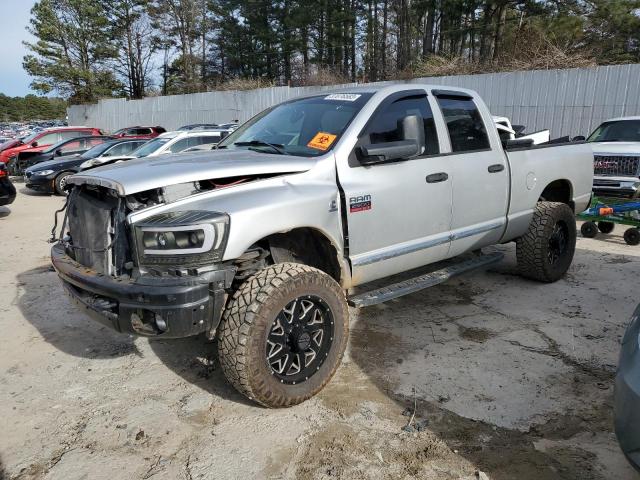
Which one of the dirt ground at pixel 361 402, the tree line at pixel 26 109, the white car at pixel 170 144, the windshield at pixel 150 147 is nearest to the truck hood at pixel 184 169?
the dirt ground at pixel 361 402

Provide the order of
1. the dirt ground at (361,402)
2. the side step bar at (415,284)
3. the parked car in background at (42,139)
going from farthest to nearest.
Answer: the parked car in background at (42,139), the side step bar at (415,284), the dirt ground at (361,402)

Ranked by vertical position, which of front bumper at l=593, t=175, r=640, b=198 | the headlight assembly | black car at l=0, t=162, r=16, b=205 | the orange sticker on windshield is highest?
the orange sticker on windshield

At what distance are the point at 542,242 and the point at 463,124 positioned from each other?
1.59 meters

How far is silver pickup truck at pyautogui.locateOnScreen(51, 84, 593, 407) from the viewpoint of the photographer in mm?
2871

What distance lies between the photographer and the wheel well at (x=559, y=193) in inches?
225

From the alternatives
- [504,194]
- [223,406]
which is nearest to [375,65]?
[504,194]

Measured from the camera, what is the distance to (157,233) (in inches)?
112

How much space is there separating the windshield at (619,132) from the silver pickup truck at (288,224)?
5.80 meters

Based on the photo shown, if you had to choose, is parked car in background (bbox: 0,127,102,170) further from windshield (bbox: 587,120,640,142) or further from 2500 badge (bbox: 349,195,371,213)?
2500 badge (bbox: 349,195,371,213)

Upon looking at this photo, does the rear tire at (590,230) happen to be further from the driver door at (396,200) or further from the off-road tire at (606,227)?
the driver door at (396,200)

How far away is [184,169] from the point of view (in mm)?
3137

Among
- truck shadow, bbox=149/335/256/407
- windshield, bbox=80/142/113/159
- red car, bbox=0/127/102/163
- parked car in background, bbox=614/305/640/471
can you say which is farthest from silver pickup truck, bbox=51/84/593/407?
red car, bbox=0/127/102/163

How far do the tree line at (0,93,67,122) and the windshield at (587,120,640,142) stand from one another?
2828 inches

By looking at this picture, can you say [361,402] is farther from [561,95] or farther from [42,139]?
[42,139]
